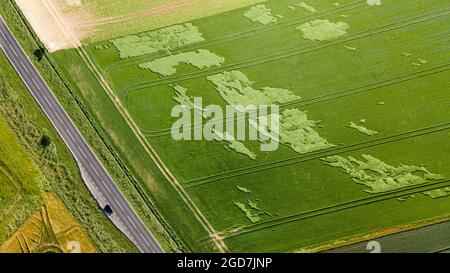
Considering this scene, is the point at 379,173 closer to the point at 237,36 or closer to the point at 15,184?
the point at 237,36

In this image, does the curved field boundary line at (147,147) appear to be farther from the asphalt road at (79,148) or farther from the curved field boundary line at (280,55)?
the asphalt road at (79,148)

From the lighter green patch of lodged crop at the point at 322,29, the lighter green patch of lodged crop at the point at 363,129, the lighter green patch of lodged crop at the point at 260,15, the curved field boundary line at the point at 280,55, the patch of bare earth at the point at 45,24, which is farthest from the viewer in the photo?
the lighter green patch of lodged crop at the point at 260,15

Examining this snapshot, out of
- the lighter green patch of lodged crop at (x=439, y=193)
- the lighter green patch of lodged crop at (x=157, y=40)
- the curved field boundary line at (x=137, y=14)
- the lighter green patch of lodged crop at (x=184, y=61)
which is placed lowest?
the lighter green patch of lodged crop at (x=439, y=193)

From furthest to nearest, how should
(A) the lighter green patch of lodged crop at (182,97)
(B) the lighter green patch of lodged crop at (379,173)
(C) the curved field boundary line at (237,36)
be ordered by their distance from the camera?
(C) the curved field boundary line at (237,36) → (A) the lighter green patch of lodged crop at (182,97) → (B) the lighter green patch of lodged crop at (379,173)

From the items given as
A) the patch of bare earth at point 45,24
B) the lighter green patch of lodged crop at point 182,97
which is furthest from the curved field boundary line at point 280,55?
the patch of bare earth at point 45,24

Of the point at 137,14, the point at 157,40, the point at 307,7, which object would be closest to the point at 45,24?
the point at 137,14
